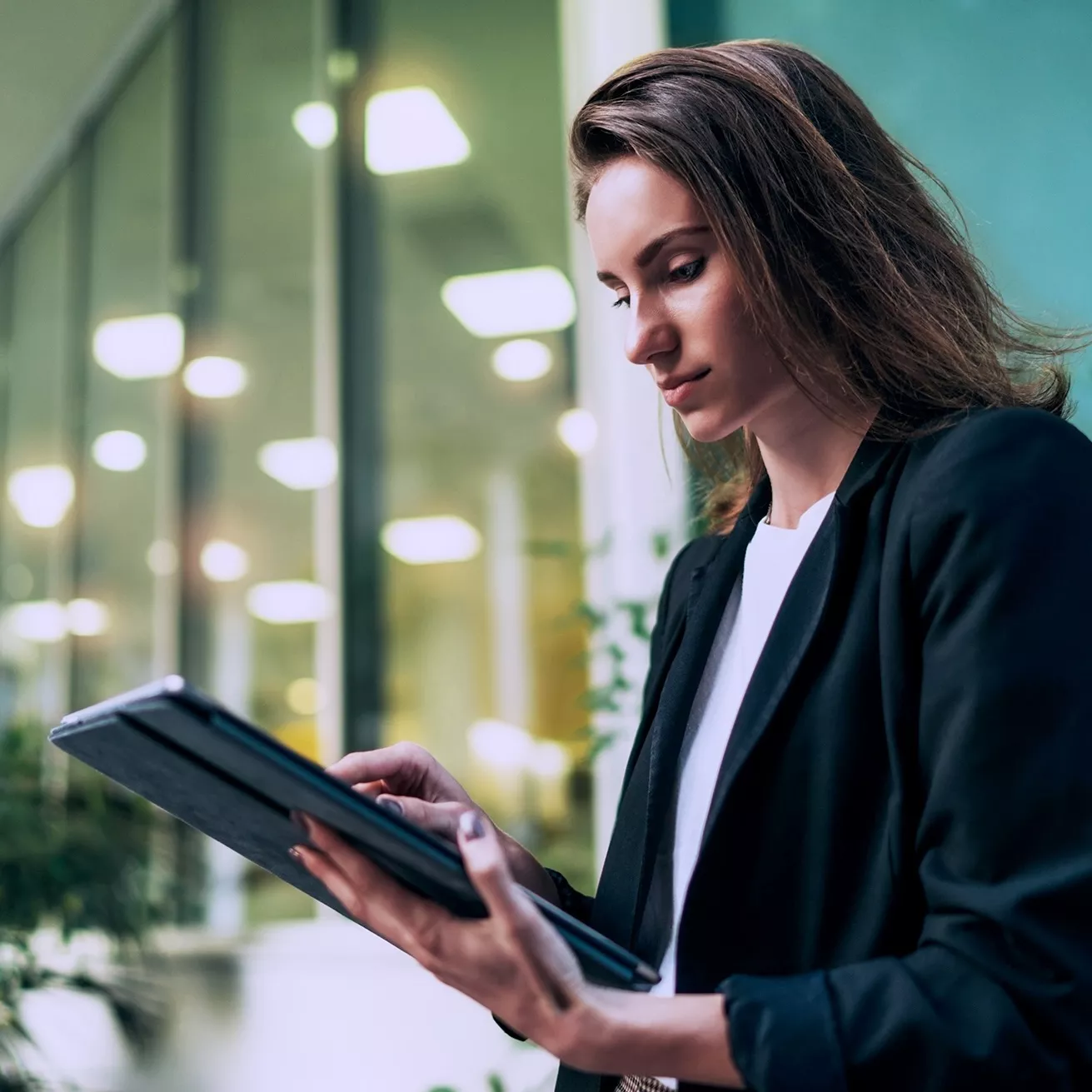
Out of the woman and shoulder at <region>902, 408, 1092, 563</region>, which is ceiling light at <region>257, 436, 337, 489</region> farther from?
shoulder at <region>902, 408, 1092, 563</region>

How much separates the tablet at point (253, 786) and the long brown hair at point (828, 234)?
0.46 metres

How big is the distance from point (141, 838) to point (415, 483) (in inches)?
47.9

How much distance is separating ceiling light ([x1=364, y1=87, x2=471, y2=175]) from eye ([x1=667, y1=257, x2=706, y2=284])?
9.40ft

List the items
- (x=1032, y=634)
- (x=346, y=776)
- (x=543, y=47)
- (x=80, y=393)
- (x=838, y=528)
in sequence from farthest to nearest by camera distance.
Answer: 1. (x=80, y=393)
2. (x=543, y=47)
3. (x=346, y=776)
4. (x=838, y=528)
5. (x=1032, y=634)

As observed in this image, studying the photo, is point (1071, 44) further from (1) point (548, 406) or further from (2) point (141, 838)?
(2) point (141, 838)

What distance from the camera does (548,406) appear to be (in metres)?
3.37

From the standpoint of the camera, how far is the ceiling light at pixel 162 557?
379 cm

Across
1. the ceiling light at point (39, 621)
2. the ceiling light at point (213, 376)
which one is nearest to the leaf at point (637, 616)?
the ceiling light at point (213, 376)

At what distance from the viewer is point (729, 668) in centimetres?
104

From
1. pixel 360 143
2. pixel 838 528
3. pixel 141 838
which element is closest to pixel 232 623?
pixel 141 838

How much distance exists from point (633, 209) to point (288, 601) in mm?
2777

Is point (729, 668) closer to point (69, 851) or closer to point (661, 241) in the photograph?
point (661, 241)

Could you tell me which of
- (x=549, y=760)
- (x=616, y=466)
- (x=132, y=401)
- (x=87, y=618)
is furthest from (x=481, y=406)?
(x=87, y=618)

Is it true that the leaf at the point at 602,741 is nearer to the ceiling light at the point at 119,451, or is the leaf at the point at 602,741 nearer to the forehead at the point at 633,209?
the forehead at the point at 633,209
